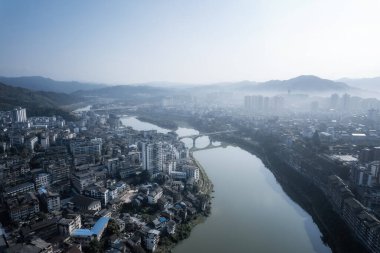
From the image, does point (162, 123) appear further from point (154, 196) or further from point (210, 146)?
point (154, 196)

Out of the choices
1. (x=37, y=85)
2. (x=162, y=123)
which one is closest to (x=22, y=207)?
(x=162, y=123)

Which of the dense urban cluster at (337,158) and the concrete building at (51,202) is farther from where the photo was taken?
the concrete building at (51,202)

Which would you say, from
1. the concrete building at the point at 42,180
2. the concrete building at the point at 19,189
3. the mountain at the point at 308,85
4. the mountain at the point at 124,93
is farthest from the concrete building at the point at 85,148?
the mountain at the point at 308,85

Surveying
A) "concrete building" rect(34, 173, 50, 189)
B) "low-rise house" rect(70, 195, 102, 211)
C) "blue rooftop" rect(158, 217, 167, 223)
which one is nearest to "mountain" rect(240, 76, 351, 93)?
"concrete building" rect(34, 173, 50, 189)

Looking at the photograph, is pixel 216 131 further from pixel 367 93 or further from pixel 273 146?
pixel 367 93

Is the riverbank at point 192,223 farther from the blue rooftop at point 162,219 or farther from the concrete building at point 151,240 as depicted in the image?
the blue rooftop at point 162,219

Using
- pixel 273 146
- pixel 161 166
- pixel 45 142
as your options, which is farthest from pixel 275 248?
pixel 45 142

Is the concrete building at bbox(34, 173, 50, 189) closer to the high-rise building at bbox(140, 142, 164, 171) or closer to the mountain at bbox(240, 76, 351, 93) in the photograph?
the high-rise building at bbox(140, 142, 164, 171)
